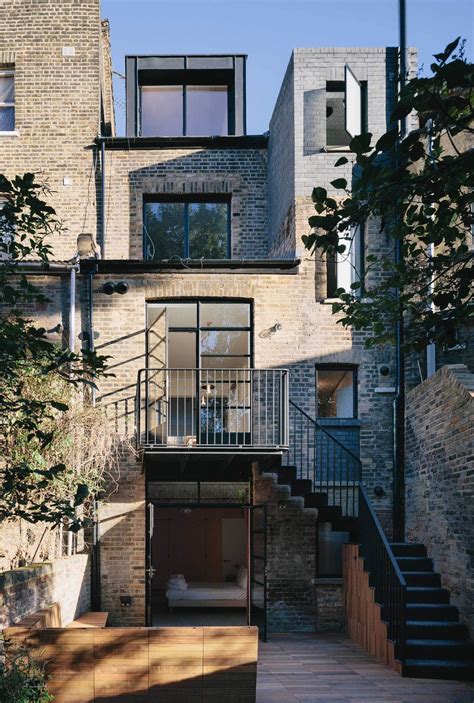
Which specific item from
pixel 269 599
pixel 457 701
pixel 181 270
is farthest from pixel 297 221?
pixel 457 701

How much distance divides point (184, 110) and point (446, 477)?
995 cm

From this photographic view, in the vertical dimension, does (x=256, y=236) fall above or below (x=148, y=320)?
above

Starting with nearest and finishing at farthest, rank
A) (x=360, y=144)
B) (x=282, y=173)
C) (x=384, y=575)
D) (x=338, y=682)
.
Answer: (x=360, y=144) → (x=338, y=682) → (x=384, y=575) → (x=282, y=173)

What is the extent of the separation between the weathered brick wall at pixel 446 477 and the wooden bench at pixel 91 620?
15.4ft

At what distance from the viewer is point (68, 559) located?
11.8 m

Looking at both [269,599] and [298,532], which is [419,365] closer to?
[298,532]

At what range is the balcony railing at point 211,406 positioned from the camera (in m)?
13.4

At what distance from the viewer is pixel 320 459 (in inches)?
553

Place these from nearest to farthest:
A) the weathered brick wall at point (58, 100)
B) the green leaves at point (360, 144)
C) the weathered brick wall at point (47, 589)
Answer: the green leaves at point (360, 144) < the weathered brick wall at point (47, 589) < the weathered brick wall at point (58, 100)

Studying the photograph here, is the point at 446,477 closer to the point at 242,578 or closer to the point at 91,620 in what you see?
the point at 91,620

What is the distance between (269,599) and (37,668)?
277 inches

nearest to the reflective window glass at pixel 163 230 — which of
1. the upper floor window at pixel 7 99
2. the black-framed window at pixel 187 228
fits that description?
the black-framed window at pixel 187 228

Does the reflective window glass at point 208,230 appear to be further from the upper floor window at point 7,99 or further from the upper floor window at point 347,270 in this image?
the upper floor window at point 7,99

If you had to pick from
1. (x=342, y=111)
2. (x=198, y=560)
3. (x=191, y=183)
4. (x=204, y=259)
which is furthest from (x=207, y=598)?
(x=342, y=111)
